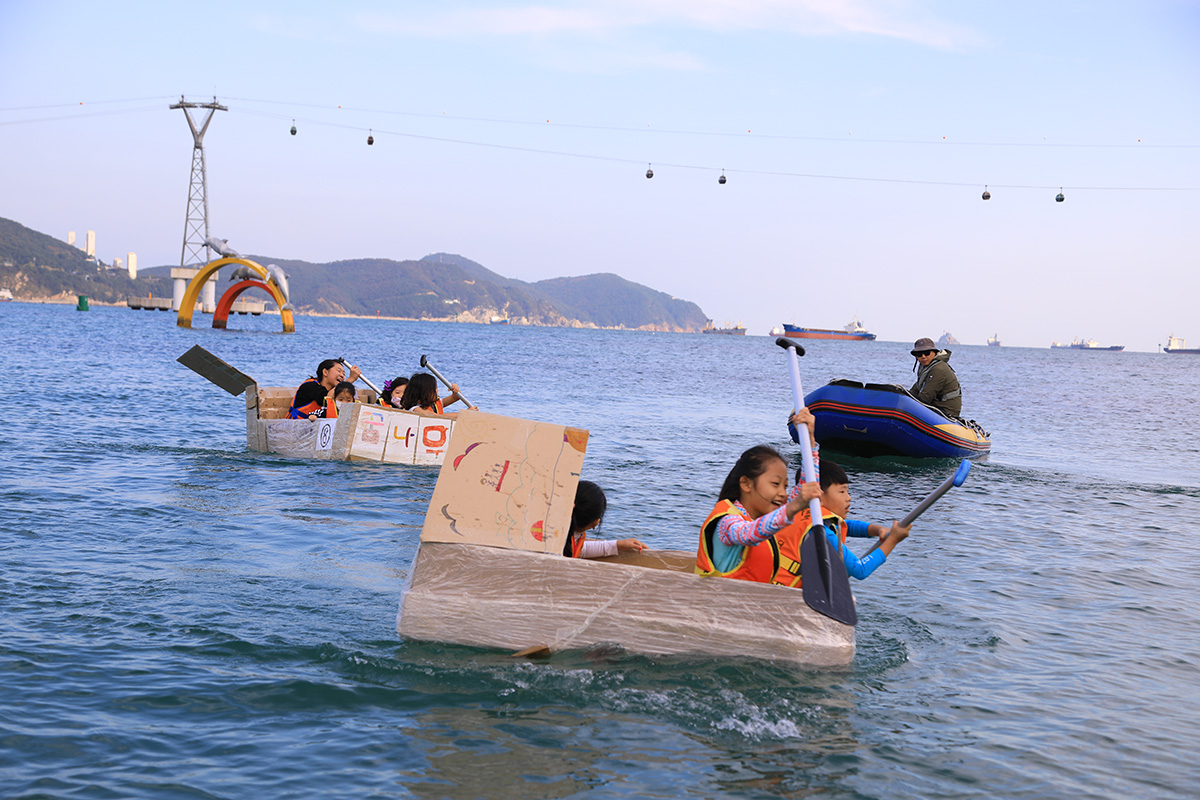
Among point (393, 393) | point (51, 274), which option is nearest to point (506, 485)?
point (393, 393)

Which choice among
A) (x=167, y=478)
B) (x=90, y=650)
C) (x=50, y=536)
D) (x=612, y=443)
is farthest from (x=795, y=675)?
(x=612, y=443)

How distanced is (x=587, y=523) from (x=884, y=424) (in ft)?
36.7

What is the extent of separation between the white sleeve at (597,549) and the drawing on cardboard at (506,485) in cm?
80

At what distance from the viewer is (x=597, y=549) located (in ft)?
20.1

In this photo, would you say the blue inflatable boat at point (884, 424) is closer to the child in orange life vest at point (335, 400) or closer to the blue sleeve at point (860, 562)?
the child in orange life vest at point (335, 400)

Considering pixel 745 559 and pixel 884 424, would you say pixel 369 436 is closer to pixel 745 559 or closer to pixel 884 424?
pixel 745 559

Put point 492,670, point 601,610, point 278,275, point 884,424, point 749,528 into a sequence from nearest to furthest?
point 749,528 → point 492,670 → point 601,610 → point 884,424 → point 278,275

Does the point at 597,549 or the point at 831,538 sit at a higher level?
the point at 831,538

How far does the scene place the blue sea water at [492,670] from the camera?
415 centimetres

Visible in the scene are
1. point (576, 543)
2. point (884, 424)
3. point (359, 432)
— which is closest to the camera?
point (576, 543)

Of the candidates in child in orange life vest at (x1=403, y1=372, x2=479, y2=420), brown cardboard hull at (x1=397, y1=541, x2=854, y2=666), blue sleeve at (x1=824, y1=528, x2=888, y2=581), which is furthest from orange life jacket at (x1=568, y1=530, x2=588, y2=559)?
child in orange life vest at (x1=403, y1=372, x2=479, y2=420)

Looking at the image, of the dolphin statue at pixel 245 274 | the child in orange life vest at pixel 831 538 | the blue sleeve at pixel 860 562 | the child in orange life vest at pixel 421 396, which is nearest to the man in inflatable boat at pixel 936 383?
the child in orange life vest at pixel 421 396

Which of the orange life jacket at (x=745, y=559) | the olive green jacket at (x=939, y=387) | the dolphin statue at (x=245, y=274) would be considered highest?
the dolphin statue at (x=245, y=274)

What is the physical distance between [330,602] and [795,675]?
3207 mm
